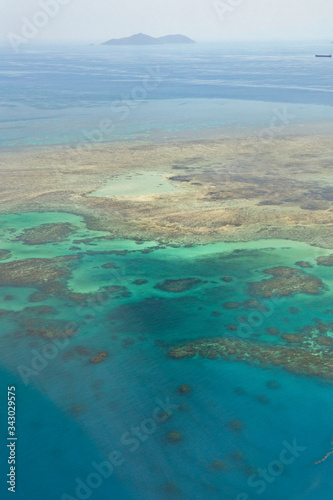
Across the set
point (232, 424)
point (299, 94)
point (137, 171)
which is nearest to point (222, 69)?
point (299, 94)

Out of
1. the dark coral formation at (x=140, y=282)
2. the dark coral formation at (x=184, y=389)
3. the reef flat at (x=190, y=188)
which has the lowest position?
the dark coral formation at (x=184, y=389)

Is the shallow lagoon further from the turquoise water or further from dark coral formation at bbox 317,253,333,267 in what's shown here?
dark coral formation at bbox 317,253,333,267

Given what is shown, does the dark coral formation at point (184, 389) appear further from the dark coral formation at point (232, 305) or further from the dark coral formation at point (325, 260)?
the dark coral formation at point (325, 260)

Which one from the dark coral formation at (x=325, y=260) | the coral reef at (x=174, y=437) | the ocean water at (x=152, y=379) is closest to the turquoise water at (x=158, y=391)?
the ocean water at (x=152, y=379)

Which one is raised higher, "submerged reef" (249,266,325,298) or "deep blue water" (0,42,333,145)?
"deep blue water" (0,42,333,145)

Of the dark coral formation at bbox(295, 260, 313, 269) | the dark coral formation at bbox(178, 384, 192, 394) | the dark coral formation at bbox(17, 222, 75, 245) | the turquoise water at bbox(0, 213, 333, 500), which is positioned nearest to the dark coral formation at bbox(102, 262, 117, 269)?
the turquoise water at bbox(0, 213, 333, 500)

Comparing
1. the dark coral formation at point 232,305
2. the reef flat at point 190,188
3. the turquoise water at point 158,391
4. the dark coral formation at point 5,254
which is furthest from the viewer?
the reef flat at point 190,188
